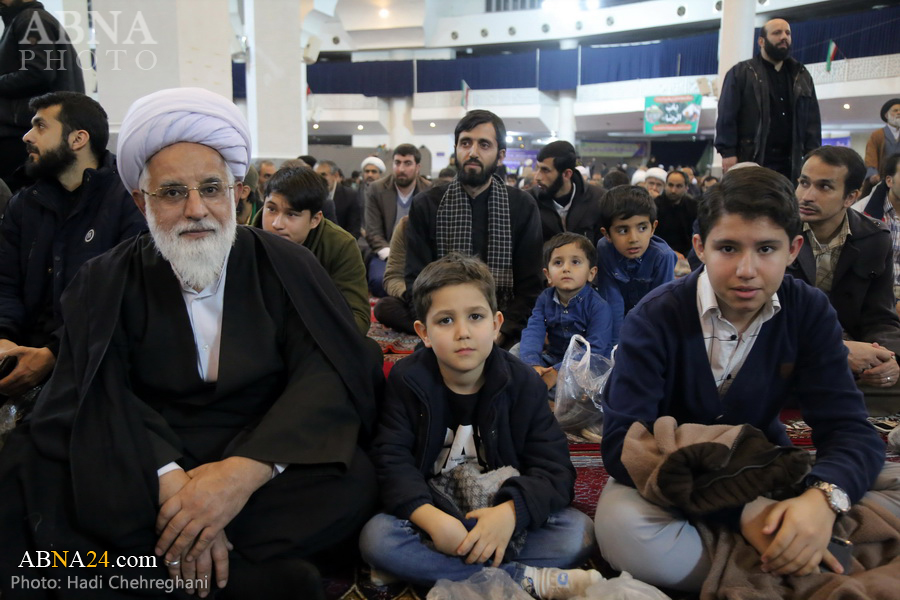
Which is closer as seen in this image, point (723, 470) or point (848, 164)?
point (723, 470)

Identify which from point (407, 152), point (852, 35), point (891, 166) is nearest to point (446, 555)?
point (891, 166)

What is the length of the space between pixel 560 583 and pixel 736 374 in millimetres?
686

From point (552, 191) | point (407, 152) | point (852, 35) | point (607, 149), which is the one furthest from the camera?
point (607, 149)

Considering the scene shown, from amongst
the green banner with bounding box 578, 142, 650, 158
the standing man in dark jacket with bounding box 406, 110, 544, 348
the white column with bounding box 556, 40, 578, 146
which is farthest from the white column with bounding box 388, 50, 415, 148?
the standing man in dark jacket with bounding box 406, 110, 544, 348

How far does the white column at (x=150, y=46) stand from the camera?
17.2 ft

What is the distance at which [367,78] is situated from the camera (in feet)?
75.9

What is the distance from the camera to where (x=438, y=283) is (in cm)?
179

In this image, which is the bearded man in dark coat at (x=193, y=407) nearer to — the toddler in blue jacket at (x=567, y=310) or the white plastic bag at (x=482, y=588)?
the white plastic bag at (x=482, y=588)

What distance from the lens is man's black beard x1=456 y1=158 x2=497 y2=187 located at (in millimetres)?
3455

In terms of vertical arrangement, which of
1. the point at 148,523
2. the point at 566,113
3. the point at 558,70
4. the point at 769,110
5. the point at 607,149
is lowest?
the point at 148,523

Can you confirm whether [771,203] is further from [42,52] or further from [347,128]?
[347,128]

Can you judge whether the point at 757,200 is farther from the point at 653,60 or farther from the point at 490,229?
the point at 653,60

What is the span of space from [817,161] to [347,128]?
22.7m

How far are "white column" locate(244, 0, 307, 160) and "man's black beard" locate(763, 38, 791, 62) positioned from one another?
17.7 feet
